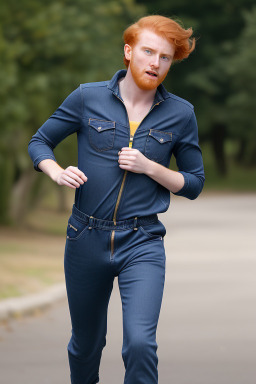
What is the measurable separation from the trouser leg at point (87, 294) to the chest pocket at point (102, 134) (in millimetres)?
393

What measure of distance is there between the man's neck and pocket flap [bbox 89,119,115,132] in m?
0.16

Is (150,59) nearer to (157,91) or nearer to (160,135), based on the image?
(157,91)

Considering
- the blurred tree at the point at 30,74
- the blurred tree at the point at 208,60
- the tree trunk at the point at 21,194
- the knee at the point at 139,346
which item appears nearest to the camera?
the knee at the point at 139,346

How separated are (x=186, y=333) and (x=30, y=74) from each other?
1503cm

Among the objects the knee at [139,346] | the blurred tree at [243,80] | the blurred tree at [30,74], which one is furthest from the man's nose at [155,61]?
the blurred tree at [243,80]

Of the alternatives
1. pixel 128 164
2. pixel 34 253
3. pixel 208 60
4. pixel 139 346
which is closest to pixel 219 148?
pixel 208 60

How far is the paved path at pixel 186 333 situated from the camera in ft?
21.9

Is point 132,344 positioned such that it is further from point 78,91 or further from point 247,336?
point 247,336

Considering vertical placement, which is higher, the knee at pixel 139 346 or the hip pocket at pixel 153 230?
the hip pocket at pixel 153 230

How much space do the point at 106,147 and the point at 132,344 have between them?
3.03 feet

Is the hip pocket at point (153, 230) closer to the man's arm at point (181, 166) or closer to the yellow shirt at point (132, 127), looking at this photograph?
the man's arm at point (181, 166)

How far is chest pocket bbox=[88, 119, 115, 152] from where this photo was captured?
4.44 metres

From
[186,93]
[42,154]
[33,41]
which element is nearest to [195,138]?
[42,154]

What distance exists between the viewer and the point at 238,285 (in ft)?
37.3
